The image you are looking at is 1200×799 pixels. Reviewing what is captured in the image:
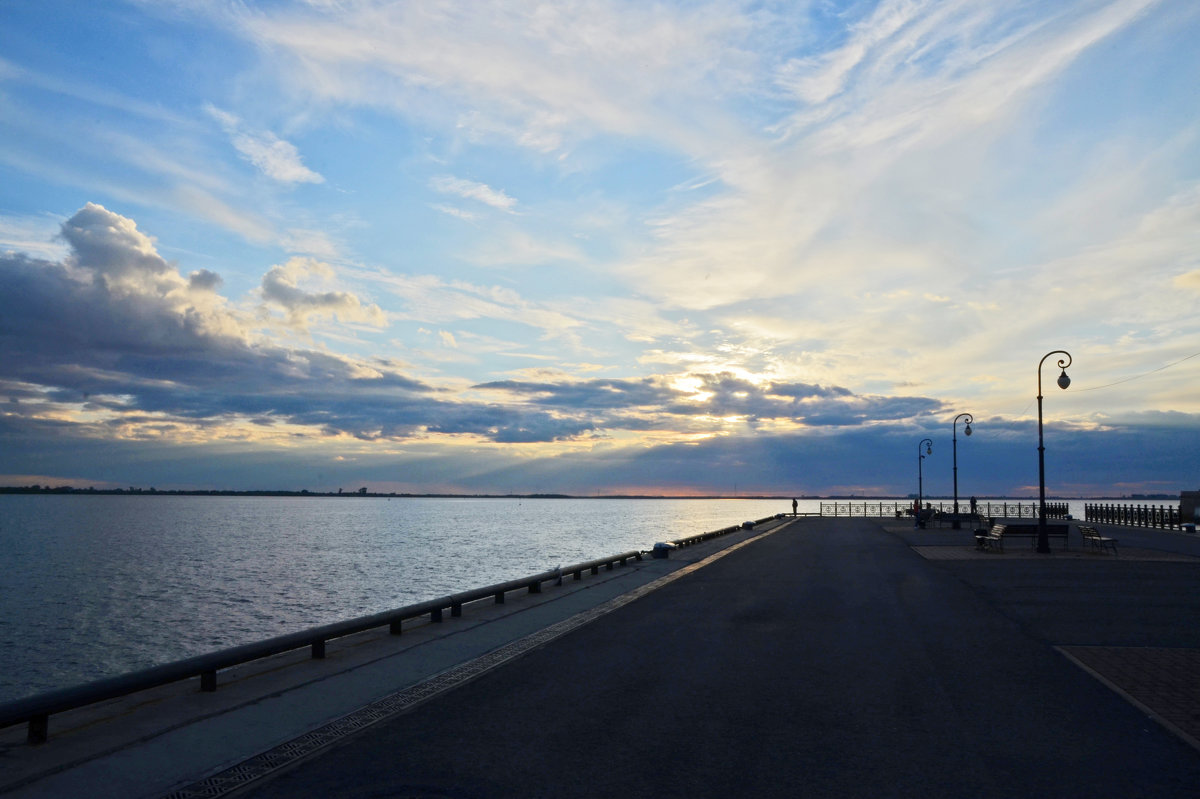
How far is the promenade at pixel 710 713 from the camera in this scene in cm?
631

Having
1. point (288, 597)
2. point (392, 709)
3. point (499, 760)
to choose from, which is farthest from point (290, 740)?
point (288, 597)

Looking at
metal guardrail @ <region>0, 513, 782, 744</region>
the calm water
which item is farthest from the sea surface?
metal guardrail @ <region>0, 513, 782, 744</region>

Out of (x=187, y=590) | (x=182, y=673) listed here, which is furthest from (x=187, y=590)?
(x=182, y=673)

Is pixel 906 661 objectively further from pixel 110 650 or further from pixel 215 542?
pixel 215 542

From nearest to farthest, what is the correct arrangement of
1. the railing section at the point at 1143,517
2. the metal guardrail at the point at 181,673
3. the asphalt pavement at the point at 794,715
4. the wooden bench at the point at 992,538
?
the asphalt pavement at the point at 794,715, the metal guardrail at the point at 181,673, the wooden bench at the point at 992,538, the railing section at the point at 1143,517

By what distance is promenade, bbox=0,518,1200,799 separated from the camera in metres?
6.31

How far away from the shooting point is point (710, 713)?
834 centimetres

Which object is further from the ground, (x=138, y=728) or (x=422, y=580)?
(x=138, y=728)

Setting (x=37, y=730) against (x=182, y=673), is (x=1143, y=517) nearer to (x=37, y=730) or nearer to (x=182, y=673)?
(x=182, y=673)

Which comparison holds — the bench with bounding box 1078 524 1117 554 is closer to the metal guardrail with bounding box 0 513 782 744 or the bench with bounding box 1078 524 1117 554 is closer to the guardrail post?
the metal guardrail with bounding box 0 513 782 744

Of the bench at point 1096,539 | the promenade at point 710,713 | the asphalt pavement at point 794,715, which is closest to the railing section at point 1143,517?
the bench at point 1096,539

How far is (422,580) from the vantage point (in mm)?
47812

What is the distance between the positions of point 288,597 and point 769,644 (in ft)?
106

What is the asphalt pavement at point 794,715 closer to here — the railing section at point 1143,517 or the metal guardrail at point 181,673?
the metal guardrail at point 181,673
